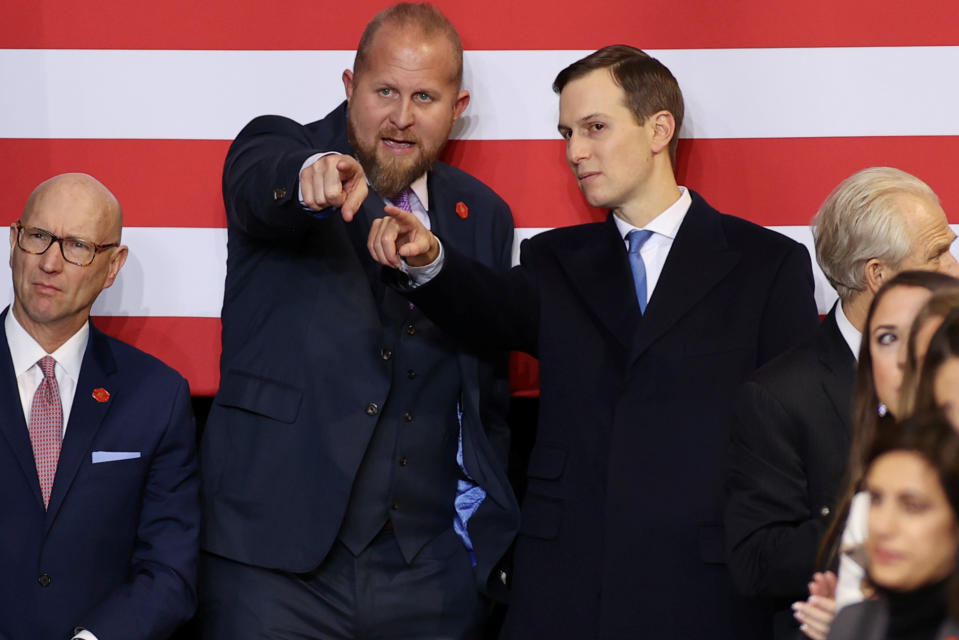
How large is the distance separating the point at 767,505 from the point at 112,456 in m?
1.11

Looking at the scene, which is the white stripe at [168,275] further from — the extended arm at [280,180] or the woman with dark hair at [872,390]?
the woman with dark hair at [872,390]

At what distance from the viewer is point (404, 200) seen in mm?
2379

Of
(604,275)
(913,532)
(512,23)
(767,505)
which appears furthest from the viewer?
(512,23)

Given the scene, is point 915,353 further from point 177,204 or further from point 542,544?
point 177,204

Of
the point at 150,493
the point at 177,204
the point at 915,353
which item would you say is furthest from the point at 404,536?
the point at 915,353

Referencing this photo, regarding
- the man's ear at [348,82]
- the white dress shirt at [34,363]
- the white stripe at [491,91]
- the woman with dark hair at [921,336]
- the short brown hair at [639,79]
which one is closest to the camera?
the woman with dark hair at [921,336]

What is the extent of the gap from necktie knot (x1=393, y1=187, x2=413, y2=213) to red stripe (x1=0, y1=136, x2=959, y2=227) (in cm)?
30

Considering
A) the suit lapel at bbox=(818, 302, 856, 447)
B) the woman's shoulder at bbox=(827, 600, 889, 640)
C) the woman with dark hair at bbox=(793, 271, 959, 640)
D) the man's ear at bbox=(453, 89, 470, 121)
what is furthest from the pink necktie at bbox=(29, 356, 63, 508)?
the woman's shoulder at bbox=(827, 600, 889, 640)

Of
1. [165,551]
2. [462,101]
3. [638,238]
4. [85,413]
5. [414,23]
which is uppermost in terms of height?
[414,23]

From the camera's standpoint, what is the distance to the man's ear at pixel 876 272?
1912 millimetres

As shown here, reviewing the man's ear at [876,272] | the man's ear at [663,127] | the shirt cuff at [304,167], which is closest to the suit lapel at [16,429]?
the shirt cuff at [304,167]

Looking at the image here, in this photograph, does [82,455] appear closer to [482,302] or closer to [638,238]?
[482,302]

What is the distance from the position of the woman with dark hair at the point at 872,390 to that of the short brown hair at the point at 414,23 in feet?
4.30

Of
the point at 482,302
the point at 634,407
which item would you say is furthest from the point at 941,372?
the point at 482,302
